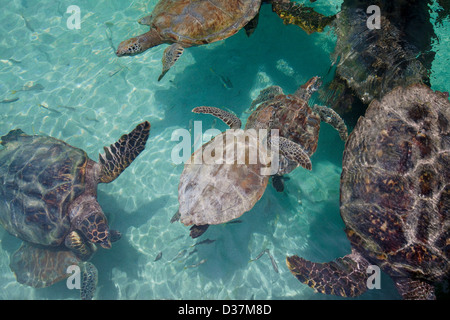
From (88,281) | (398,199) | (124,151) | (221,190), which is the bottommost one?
(88,281)

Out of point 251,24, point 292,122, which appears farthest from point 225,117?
point 251,24

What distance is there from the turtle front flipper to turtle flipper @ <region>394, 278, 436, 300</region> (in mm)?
2280

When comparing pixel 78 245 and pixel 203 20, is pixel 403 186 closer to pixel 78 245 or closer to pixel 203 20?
pixel 203 20

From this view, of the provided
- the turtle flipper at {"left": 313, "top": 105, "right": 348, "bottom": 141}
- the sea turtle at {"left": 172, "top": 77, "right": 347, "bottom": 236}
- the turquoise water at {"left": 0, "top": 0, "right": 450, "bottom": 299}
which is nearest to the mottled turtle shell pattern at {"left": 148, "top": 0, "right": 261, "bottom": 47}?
the sea turtle at {"left": 172, "top": 77, "right": 347, "bottom": 236}

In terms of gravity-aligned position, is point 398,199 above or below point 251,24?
below

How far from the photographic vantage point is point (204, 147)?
5328 mm

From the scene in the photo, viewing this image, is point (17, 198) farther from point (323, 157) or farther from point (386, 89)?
point (386, 89)

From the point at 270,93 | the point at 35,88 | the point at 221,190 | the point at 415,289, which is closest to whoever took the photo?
the point at 415,289

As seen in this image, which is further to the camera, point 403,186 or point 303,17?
point 303,17

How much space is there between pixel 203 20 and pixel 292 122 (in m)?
2.98

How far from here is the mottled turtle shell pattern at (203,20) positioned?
226 inches

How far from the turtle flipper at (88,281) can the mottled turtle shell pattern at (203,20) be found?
536cm

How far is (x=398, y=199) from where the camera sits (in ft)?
12.6

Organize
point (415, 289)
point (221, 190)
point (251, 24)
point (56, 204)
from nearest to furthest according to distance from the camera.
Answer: point (415, 289)
point (221, 190)
point (56, 204)
point (251, 24)
